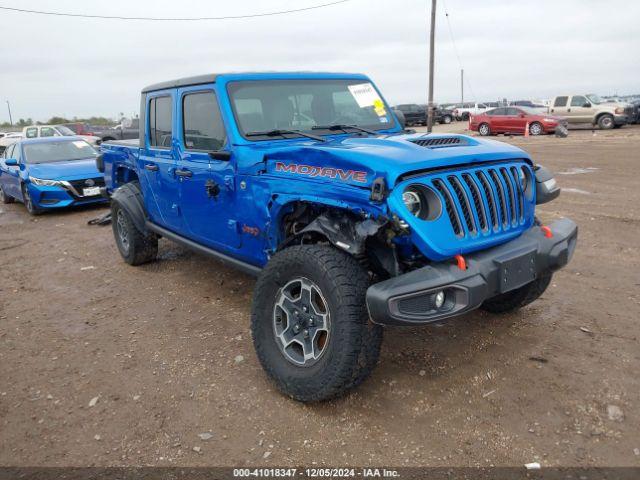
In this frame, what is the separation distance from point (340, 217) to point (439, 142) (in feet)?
2.77

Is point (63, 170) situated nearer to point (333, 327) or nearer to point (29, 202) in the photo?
point (29, 202)

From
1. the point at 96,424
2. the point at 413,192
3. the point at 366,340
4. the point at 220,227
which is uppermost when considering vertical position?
the point at 413,192

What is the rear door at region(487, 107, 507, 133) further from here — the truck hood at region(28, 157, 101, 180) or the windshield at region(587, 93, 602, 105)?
the truck hood at region(28, 157, 101, 180)

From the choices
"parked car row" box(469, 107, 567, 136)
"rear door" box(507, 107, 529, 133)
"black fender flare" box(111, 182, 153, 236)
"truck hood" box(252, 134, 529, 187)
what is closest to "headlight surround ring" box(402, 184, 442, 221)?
"truck hood" box(252, 134, 529, 187)

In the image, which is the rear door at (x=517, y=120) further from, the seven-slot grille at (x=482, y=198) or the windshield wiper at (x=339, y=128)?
the seven-slot grille at (x=482, y=198)

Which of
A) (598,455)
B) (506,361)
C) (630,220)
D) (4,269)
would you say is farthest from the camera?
(630,220)

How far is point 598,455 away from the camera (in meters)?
2.59

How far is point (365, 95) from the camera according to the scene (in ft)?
15.3

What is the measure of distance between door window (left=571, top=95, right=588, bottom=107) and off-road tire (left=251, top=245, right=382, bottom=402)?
79.6ft

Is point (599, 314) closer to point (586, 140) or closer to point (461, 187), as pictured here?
point (461, 187)

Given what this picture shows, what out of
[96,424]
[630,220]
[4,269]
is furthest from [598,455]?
[4,269]

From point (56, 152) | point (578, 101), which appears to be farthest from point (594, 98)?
point (56, 152)

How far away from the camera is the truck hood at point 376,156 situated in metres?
2.83

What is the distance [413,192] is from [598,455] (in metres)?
1.61
